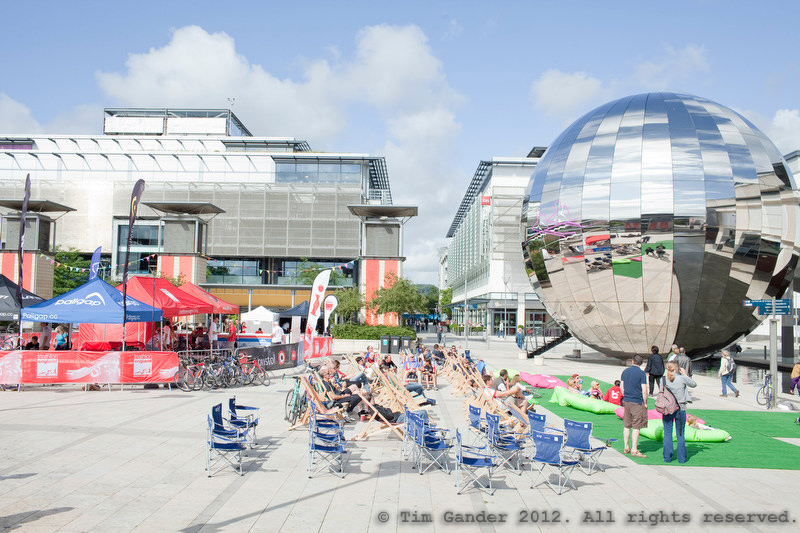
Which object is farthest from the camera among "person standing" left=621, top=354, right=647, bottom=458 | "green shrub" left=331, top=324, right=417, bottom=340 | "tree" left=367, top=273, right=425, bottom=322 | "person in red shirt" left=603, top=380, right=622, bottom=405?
"tree" left=367, top=273, right=425, bottom=322

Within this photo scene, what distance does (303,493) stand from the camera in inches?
293

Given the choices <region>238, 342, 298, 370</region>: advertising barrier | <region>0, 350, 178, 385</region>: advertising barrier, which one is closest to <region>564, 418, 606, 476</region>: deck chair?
<region>0, 350, 178, 385</region>: advertising barrier

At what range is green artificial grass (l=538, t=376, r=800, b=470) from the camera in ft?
31.7

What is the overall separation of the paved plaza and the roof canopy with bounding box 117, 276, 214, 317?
9099mm

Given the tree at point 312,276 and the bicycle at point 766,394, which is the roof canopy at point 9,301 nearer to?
the bicycle at point 766,394

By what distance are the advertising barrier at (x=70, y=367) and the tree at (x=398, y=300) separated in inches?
943

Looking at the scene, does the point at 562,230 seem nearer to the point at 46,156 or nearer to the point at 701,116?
the point at 701,116

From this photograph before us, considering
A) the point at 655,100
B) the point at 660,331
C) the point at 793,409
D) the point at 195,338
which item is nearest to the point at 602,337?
the point at 660,331

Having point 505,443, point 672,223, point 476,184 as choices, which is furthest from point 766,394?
point 476,184

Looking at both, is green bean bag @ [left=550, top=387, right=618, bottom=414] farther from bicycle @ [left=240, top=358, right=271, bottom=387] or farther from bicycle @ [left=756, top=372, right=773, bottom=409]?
bicycle @ [left=240, top=358, right=271, bottom=387]

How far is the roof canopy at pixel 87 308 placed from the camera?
16984mm

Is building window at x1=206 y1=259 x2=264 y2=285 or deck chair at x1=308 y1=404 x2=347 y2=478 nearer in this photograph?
deck chair at x1=308 y1=404 x2=347 y2=478

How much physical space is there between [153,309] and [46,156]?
6087cm

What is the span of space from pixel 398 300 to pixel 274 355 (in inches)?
718
